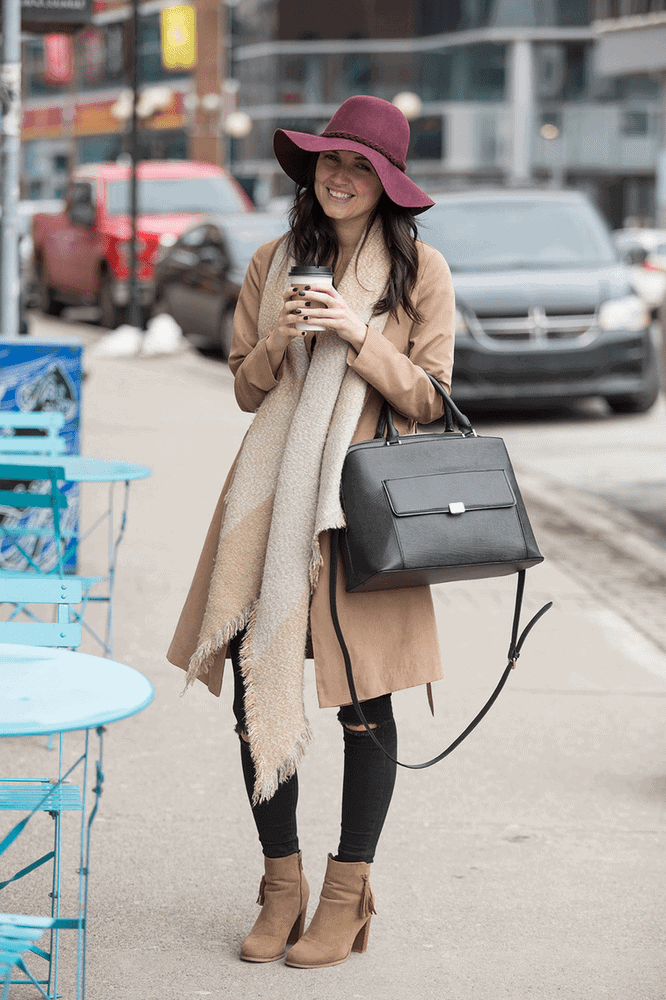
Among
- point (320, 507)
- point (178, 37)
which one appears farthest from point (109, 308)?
point (320, 507)

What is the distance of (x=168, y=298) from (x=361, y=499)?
14.0 m

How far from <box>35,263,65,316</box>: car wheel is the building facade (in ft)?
78.7

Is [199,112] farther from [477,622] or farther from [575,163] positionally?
[477,622]

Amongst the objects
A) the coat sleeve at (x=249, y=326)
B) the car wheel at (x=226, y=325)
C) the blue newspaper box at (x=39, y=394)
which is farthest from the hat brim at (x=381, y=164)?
the car wheel at (x=226, y=325)

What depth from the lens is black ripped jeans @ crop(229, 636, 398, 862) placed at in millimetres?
3418

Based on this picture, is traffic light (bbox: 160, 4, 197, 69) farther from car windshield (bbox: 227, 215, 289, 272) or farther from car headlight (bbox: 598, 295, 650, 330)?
car headlight (bbox: 598, 295, 650, 330)

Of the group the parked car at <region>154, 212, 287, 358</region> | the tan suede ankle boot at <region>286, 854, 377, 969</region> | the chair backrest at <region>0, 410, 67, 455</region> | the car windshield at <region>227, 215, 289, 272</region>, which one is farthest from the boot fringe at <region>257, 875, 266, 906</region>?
the car windshield at <region>227, 215, 289, 272</region>

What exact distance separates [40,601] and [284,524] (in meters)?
0.54

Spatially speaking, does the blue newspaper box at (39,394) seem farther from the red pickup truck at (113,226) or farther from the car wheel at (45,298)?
the car wheel at (45,298)

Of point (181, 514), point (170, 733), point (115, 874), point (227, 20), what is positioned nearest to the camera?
point (115, 874)

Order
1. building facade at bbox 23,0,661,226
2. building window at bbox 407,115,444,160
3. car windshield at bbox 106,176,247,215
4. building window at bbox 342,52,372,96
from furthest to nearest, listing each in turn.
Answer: building window at bbox 342,52,372,96 < building window at bbox 407,115,444,160 < building facade at bbox 23,0,661,226 < car windshield at bbox 106,176,247,215

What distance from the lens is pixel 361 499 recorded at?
3.22 meters

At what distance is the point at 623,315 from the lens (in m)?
11.9

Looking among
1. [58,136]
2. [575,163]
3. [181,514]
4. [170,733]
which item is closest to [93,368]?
[181,514]
